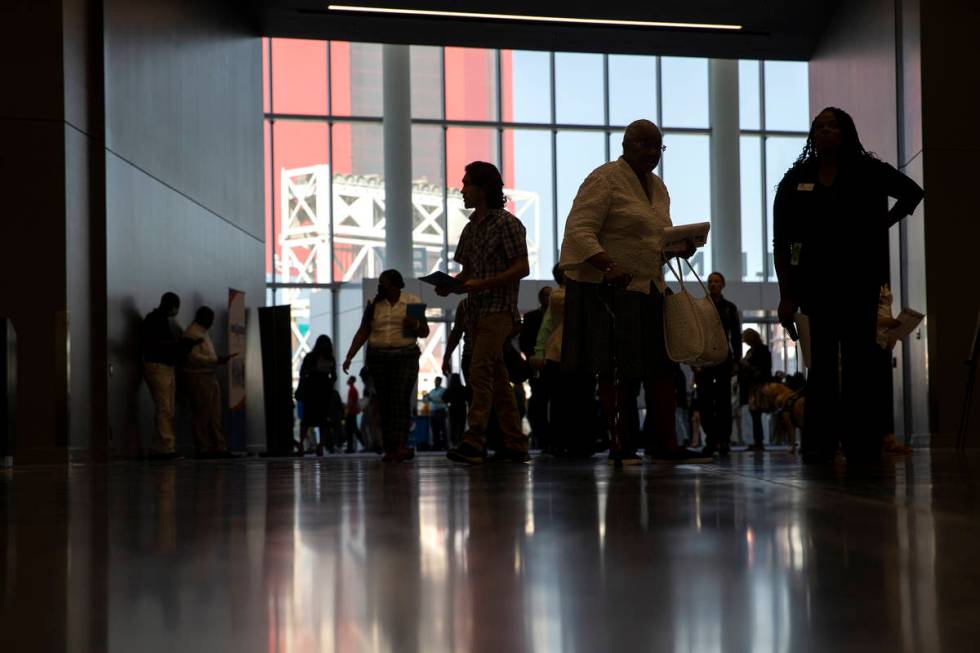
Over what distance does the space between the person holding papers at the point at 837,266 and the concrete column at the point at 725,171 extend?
22791 millimetres

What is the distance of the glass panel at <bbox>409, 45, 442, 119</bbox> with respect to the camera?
92.8 feet

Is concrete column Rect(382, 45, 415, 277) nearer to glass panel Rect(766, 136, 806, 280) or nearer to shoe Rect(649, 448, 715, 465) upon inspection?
glass panel Rect(766, 136, 806, 280)

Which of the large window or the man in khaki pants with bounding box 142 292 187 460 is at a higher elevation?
the large window

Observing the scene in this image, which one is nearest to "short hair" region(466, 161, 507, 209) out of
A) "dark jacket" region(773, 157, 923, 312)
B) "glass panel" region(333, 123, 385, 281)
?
"dark jacket" region(773, 157, 923, 312)

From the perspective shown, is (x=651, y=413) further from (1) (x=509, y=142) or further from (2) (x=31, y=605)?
(1) (x=509, y=142)

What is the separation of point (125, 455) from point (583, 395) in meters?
4.35

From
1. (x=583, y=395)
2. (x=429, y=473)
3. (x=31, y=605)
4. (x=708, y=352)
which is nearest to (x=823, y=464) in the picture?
(x=708, y=352)

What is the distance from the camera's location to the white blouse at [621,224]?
5945mm

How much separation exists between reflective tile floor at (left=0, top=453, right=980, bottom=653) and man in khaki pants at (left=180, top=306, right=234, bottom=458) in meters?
10.3

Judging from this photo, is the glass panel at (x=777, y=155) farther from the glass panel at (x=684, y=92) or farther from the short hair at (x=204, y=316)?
the short hair at (x=204, y=316)

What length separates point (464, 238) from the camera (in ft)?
23.9

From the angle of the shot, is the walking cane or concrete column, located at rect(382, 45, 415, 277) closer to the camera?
the walking cane

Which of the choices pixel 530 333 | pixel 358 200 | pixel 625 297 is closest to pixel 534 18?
pixel 530 333

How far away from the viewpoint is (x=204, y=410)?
1405 cm
